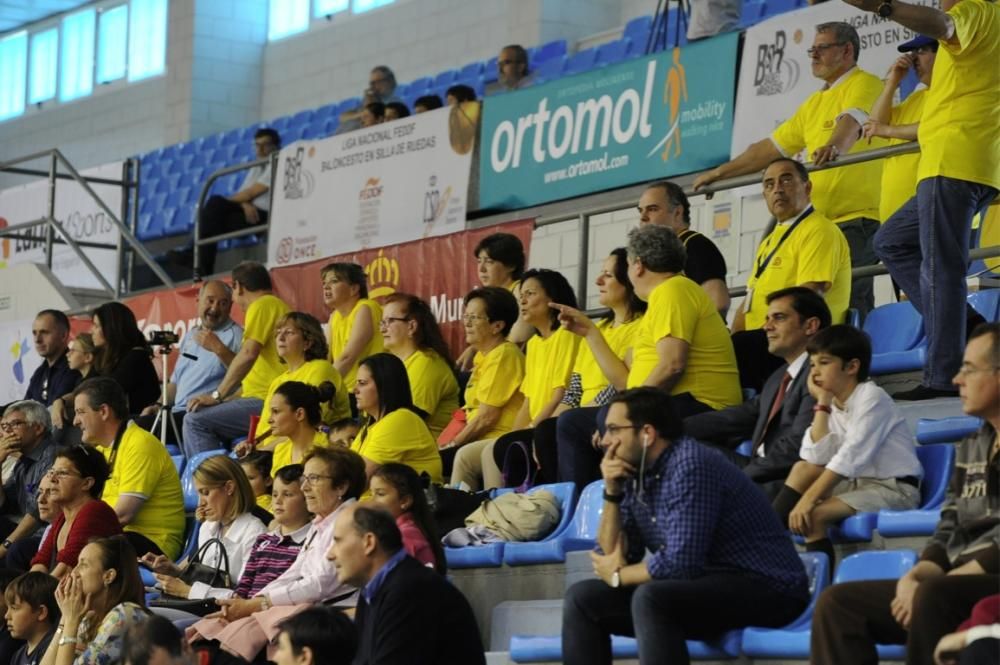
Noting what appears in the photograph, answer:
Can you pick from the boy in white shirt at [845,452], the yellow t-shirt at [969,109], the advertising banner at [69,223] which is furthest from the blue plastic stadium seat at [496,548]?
the advertising banner at [69,223]

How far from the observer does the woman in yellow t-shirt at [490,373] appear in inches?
261

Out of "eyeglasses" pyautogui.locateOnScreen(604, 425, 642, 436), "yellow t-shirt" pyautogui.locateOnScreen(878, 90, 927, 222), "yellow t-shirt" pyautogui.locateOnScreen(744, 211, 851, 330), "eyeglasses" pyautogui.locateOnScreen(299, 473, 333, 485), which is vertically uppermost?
"yellow t-shirt" pyautogui.locateOnScreen(878, 90, 927, 222)

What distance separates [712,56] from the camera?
8.00 m

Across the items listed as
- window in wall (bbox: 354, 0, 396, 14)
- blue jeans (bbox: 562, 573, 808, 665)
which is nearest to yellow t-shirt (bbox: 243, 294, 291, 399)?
blue jeans (bbox: 562, 573, 808, 665)

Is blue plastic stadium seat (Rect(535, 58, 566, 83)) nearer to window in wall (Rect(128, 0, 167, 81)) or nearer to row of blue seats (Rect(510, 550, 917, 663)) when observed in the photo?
window in wall (Rect(128, 0, 167, 81))

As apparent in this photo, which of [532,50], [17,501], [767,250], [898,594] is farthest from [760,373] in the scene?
[532,50]

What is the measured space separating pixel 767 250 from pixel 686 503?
85.5 inches

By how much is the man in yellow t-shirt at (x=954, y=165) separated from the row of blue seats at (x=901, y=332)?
1.32 ft

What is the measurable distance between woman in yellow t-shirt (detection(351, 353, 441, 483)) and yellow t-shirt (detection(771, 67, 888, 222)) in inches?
73.8

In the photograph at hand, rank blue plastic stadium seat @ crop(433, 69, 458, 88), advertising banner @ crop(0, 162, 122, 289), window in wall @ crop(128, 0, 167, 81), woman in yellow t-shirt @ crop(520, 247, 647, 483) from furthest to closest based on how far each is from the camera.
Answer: window in wall @ crop(128, 0, 167, 81) → blue plastic stadium seat @ crop(433, 69, 458, 88) → advertising banner @ crop(0, 162, 122, 289) → woman in yellow t-shirt @ crop(520, 247, 647, 483)

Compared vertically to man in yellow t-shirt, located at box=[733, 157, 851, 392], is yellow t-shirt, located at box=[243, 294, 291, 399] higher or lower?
lower

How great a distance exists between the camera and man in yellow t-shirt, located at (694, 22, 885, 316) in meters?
6.60

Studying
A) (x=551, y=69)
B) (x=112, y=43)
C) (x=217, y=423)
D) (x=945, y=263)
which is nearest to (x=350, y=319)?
(x=217, y=423)

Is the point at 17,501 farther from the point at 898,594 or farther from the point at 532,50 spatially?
the point at 532,50
